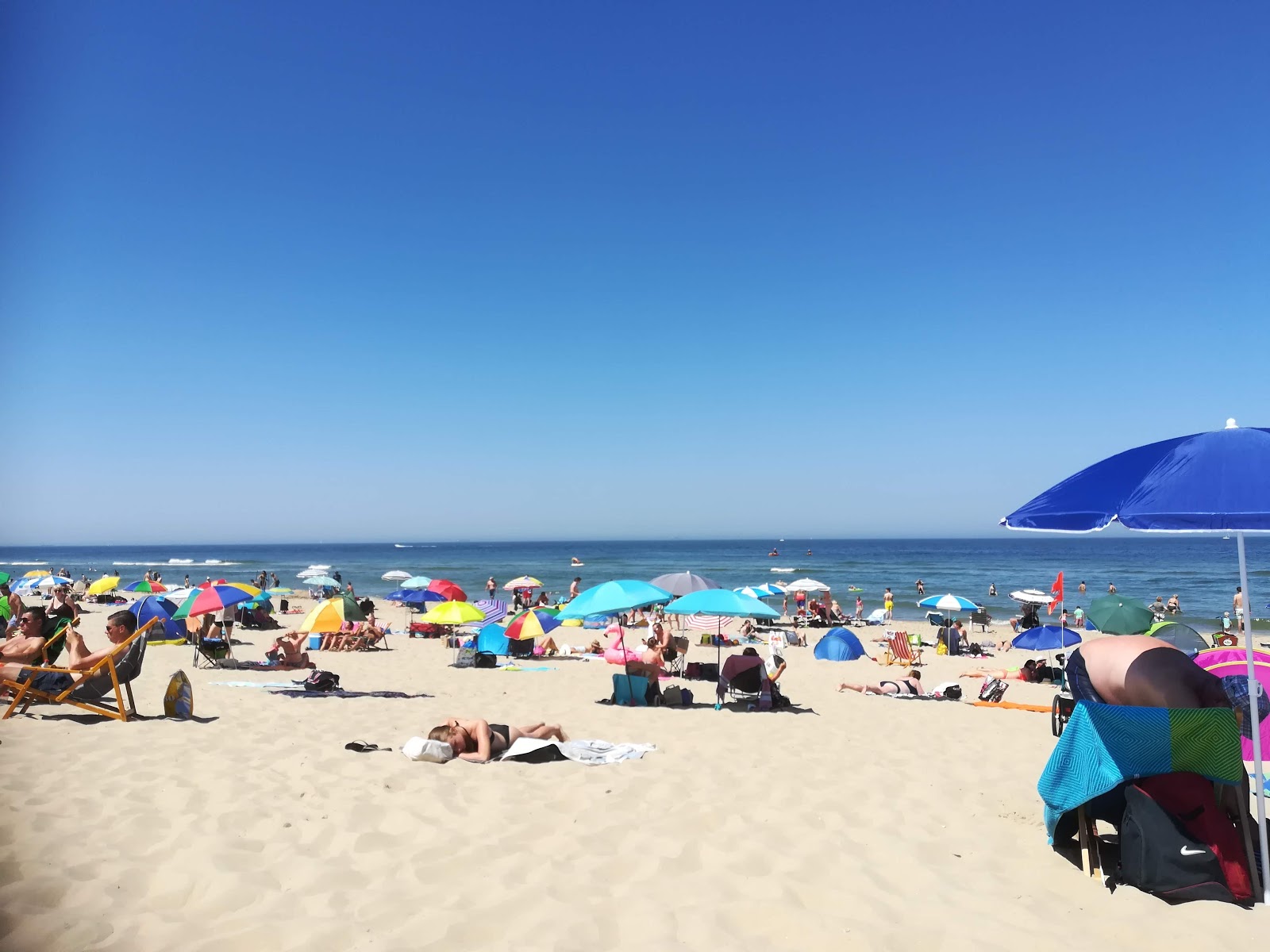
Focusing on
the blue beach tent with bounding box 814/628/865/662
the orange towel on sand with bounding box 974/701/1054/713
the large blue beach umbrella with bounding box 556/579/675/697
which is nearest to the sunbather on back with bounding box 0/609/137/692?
the large blue beach umbrella with bounding box 556/579/675/697

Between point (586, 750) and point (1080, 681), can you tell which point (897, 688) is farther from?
point (1080, 681)

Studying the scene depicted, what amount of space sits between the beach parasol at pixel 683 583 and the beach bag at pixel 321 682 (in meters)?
4.85

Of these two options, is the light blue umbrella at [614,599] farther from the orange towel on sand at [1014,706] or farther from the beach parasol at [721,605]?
the orange towel on sand at [1014,706]

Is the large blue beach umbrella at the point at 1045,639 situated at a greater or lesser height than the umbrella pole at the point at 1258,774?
lesser

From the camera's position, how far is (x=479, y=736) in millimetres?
6465

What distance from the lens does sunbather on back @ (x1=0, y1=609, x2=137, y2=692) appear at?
7176mm

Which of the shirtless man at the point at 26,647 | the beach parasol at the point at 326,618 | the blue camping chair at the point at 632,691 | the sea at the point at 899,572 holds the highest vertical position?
the shirtless man at the point at 26,647

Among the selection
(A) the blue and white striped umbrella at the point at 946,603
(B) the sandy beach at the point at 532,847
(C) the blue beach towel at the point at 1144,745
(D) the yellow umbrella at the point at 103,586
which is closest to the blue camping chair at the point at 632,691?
(B) the sandy beach at the point at 532,847

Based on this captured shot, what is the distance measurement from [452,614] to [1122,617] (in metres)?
11.8

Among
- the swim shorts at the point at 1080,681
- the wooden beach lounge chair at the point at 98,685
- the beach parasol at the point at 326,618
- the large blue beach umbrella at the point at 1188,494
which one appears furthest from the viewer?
the beach parasol at the point at 326,618

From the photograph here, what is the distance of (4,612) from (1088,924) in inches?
652

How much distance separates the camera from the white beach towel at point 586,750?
→ 6406 millimetres

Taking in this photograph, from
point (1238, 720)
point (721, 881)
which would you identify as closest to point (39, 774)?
point (721, 881)

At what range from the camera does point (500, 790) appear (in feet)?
18.1
